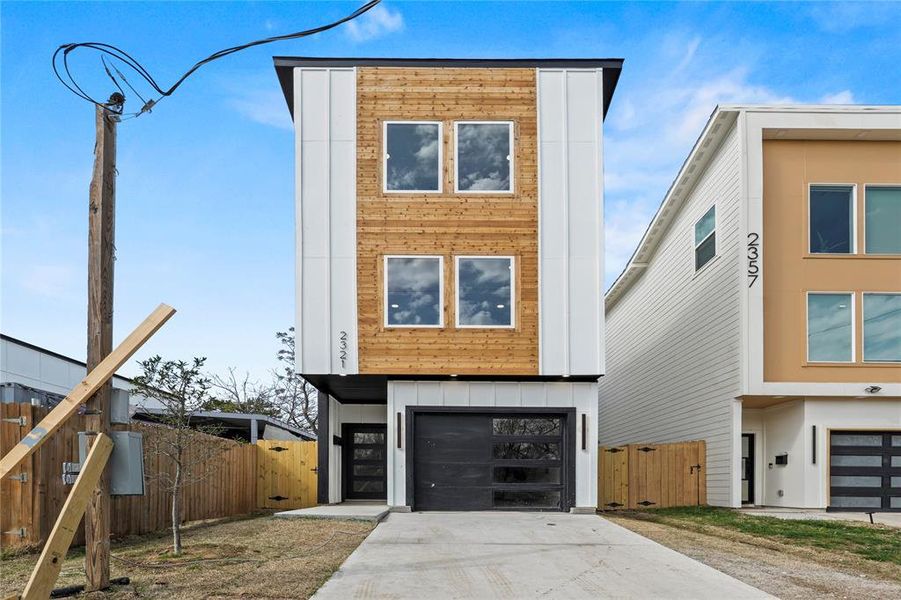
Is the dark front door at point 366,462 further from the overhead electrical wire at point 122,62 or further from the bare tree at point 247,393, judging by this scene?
the bare tree at point 247,393

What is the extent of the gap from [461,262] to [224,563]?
7.57m

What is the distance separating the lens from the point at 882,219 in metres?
16.2

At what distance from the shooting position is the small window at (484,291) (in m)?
14.2

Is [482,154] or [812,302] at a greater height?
[482,154]

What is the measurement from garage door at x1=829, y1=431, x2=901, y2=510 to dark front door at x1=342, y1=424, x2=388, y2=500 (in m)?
9.86

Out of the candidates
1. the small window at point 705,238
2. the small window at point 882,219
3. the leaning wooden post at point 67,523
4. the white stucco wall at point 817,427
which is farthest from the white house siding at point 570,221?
the leaning wooden post at point 67,523

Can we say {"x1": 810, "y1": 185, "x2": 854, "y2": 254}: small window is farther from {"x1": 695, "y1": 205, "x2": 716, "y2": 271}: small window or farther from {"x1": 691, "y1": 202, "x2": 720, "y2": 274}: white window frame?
{"x1": 695, "y1": 205, "x2": 716, "y2": 271}: small window

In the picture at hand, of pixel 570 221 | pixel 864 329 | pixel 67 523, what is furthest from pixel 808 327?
pixel 67 523

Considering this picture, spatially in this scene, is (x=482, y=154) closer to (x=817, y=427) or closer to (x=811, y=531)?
(x=811, y=531)

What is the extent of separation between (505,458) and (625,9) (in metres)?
8.74

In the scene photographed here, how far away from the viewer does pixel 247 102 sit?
15.2m

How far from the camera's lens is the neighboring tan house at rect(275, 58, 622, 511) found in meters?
14.1

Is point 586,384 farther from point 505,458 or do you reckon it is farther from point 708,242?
point 708,242

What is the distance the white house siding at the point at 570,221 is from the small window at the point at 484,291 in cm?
64
